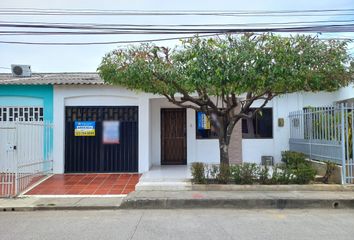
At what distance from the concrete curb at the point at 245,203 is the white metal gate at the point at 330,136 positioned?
1676 mm

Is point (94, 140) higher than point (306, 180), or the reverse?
point (94, 140)

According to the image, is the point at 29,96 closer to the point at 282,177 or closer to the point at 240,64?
the point at 240,64

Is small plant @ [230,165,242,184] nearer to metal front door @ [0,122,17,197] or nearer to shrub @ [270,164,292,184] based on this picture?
shrub @ [270,164,292,184]

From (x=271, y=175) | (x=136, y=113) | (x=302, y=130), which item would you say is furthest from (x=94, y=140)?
(x=302, y=130)

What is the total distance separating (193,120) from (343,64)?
6.74 metres

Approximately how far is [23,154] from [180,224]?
223 inches

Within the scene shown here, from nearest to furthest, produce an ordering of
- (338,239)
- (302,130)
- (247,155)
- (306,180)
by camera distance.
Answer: (338,239) → (306,180) → (302,130) → (247,155)

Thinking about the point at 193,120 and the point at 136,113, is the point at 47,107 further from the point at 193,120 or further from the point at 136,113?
the point at 193,120

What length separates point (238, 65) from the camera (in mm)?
9562

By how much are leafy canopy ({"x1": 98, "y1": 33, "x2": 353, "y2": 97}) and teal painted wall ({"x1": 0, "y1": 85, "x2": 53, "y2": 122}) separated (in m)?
4.53

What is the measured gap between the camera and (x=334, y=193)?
386 inches

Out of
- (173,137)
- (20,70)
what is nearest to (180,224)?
(173,137)

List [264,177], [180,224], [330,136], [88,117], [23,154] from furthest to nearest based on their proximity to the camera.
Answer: [88,117], [330,136], [23,154], [264,177], [180,224]

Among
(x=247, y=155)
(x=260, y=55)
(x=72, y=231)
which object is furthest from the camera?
(x=247, y=155)
